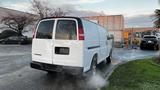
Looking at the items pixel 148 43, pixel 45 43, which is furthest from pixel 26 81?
pixel 148 43

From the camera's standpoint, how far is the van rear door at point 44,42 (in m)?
7.23

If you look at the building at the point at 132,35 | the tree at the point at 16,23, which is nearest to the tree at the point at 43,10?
the tree at the point at 16,23

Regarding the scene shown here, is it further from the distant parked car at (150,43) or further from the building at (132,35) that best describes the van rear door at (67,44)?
the distant parked car at (150,43)

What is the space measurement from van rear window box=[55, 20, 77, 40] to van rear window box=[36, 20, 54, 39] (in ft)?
0.91

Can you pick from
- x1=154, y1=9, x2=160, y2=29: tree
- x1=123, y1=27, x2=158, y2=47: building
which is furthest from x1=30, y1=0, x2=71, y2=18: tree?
x1=154, y1=9, x2=160, y2=29: tree

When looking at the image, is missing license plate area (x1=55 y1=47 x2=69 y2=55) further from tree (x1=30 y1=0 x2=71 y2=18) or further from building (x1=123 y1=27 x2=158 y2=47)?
tree (x1=30 y1=0 x2=71 y2=18)

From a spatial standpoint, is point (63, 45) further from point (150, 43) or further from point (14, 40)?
point (14, 40)

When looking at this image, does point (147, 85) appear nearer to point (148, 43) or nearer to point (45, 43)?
point (45, 43)

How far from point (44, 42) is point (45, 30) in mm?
461

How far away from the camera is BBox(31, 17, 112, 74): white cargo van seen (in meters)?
6.88

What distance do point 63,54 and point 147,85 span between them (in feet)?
9.60

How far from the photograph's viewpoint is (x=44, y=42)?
7.32 m

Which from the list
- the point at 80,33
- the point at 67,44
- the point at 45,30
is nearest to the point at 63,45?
the point at 67,44

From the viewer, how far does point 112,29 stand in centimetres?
4103
